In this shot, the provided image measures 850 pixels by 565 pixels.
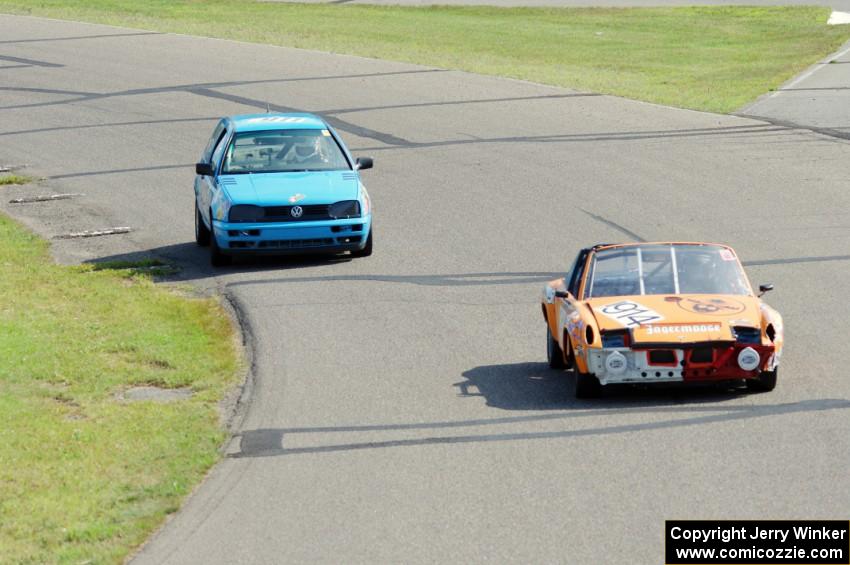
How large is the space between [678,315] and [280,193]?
7349 millimetres

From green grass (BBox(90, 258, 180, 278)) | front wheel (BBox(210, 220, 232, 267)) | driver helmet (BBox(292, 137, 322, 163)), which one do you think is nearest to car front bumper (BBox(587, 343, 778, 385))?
front wheel (BBox(210, 220, 232, 267))

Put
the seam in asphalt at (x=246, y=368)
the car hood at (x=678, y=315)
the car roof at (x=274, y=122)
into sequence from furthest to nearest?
1. the car roof at (x=274, y=122)
2. the car hood at (x=678, y=315)
3. the seam in asphalt at (x=246, y=368)

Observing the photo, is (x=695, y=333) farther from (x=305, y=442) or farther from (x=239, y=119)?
(x=239, y=119)

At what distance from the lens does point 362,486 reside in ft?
31.0

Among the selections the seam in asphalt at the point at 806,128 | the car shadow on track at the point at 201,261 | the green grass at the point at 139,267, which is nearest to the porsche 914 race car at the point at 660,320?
the car shadow on track at the point at 201,261

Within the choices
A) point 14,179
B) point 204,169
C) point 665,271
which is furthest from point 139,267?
point 665,271

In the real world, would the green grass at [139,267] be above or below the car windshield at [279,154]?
below

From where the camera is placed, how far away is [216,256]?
58.5ft

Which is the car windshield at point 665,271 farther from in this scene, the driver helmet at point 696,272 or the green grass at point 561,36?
the green grass at point 561,36

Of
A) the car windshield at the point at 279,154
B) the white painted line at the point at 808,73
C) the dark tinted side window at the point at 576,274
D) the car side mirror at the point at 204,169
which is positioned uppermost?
the white painted line at the point at 808,73

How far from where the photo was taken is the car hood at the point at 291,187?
17.6 metres

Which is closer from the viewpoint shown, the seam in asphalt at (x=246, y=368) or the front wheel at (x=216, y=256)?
the seam in asphalt at (x=246, y=368)

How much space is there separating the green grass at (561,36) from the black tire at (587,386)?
19082 millimetres

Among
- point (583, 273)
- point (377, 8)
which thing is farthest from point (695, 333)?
point (377, 8)
